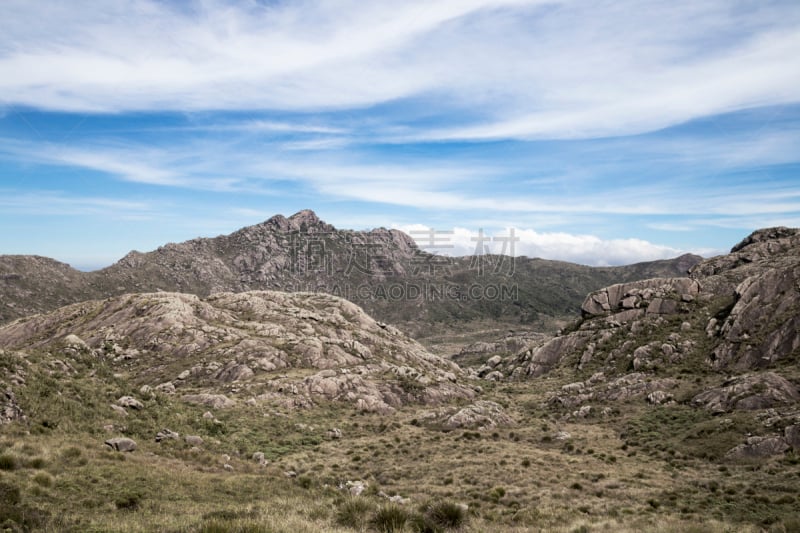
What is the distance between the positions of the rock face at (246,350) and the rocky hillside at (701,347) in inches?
796

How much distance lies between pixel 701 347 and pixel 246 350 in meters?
68.2

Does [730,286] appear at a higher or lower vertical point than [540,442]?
higher

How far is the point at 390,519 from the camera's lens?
14.5 meters

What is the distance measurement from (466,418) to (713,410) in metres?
25.4

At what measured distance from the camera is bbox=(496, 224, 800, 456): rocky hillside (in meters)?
40.4

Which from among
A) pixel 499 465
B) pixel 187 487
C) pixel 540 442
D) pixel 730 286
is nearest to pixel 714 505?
pixel 499 465

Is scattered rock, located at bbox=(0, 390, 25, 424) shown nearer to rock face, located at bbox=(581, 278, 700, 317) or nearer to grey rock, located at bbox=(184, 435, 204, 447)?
grey rock, located at bbox=(184, 435, 204, 447)

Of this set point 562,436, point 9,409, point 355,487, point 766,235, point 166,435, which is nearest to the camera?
point 9,409

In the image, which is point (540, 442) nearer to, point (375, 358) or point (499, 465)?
point (499, 465)

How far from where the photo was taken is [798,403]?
1427 inches

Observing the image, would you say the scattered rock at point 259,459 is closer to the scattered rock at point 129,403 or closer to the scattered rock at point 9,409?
the scattered rock at point 129,403

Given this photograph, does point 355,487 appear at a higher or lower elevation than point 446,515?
lower

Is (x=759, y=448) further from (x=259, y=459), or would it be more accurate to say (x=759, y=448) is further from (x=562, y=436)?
(x=259, y=459)

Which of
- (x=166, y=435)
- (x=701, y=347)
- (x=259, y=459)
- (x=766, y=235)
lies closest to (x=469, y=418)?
(x=259, y=459)
